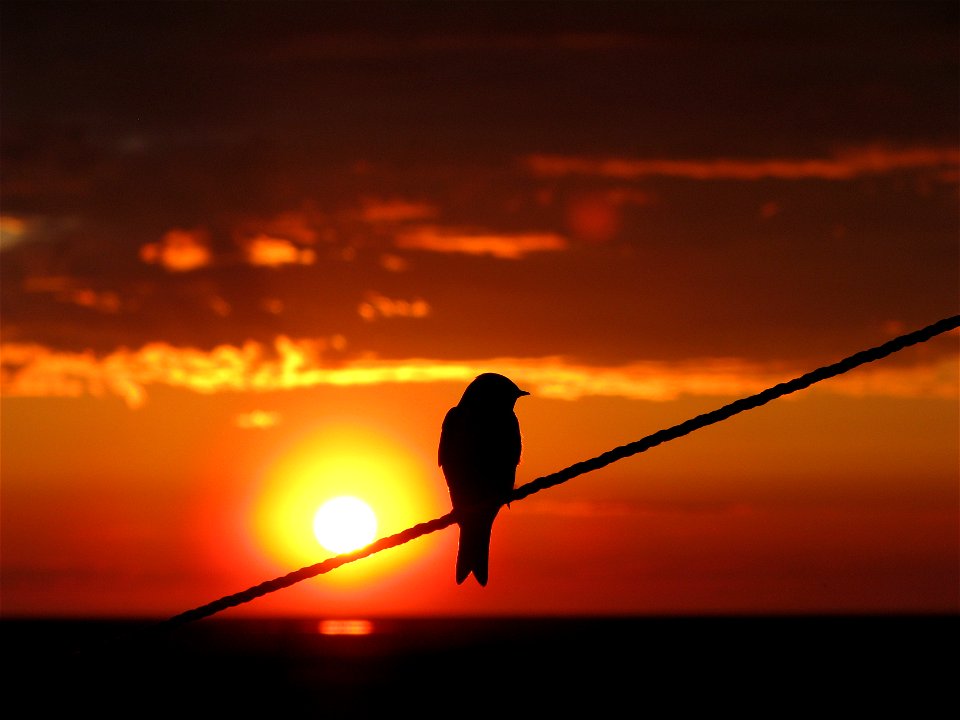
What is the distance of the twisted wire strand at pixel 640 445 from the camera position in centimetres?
600

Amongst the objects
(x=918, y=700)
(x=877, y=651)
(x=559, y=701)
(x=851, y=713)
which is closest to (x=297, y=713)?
(x=559, y=701)

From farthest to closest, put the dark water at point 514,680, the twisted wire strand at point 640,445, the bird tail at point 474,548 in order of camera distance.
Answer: the dark water at point 514,680, the bird tail at point 474,548, the twisted wire strand at point 640,445

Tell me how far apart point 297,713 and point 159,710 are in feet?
32.2

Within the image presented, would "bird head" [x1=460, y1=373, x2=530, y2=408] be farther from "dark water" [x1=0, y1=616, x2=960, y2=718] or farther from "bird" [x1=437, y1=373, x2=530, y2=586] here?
"dark water" [x1=0, y1=616, x2=960, y2=718]

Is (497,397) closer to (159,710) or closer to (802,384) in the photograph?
(802,384)

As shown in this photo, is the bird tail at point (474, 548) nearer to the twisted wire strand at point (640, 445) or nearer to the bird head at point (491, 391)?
the bird head at point (491, 391)

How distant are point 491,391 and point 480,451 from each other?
478 mm

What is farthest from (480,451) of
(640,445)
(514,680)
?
(514,680)

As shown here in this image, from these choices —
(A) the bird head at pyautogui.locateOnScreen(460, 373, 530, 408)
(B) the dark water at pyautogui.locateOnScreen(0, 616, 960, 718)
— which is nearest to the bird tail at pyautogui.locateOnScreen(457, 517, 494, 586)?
(A) the bird head at pyautogui.locateOnScreen(460, 373, 530, 408)

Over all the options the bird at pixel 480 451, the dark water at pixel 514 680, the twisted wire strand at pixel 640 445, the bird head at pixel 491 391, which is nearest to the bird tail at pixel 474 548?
the bird at pixel 480 451

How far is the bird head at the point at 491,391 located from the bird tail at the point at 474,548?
0.86m

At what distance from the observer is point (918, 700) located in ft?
327

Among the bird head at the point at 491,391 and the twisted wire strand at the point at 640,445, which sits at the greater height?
the bird head at the point at 491,391

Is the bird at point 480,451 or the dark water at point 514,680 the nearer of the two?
→ the bird at point 480,451
